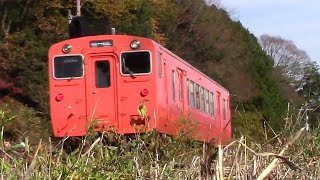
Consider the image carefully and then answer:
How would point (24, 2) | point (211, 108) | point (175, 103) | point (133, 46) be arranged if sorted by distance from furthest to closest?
point (24, 2) < point (211, 108) < point (175, 103) < point (133, 46)

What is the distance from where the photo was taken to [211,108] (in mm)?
18453

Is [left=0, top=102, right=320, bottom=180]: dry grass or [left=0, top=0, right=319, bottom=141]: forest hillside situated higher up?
[left=0, top=0, right=319, bottom=141]: forest hillside

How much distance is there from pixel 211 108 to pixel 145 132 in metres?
13.3

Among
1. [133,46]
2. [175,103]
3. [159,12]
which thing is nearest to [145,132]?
[133,46]

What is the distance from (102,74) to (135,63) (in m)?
0.60

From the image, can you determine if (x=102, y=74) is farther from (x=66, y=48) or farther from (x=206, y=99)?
(x=206, y=99)

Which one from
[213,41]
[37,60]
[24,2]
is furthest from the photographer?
[213,41]

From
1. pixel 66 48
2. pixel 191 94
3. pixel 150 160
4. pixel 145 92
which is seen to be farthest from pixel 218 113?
pixel 150 160

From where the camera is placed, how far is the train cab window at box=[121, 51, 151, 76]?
1374cm

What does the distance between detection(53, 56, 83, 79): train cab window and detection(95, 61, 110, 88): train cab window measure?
0.94ft

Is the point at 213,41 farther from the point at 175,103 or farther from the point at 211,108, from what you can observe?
the point at 175,103

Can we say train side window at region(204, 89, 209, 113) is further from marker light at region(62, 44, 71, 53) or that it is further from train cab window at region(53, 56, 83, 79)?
marker light at region(62, 44, 71, 53)

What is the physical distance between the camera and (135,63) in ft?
46.1

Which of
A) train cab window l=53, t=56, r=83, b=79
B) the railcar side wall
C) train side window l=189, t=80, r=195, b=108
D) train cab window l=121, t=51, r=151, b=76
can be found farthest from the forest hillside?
train cab window l=53, t=56, r=83, b=79
